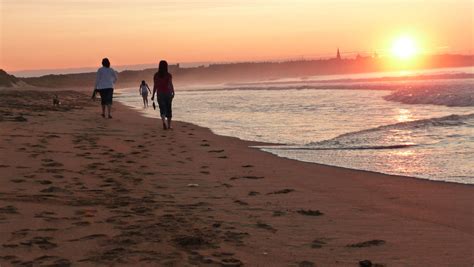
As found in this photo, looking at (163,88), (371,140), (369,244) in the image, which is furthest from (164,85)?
(369,244)

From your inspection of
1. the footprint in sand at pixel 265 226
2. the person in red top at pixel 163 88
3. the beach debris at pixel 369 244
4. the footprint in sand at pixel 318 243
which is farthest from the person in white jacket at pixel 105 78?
the beach debris at pixel 369 244

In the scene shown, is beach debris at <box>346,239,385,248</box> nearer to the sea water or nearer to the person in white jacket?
the sea water

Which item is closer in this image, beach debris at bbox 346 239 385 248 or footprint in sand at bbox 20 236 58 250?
footprint in sand at bbox 20 236 58 250

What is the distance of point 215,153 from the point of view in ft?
30.7

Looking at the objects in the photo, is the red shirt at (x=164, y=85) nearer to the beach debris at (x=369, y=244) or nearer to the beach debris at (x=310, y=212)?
Result: the beach debris at (x=310, y=212)

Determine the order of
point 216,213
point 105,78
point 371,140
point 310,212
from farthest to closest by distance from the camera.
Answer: point 105,78, point 371,140, point 310,212, point 216,213

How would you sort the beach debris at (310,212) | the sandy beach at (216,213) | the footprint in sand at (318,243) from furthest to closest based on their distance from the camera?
1. the beach debris at (310,212)
2. the footprint in sand at (318,243)
3. the sandy beach at (216,213)

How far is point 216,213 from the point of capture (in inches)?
195

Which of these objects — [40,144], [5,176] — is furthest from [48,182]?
[40,144]

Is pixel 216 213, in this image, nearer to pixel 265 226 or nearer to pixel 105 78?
pixel 265 226

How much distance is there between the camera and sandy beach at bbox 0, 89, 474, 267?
3777 mm

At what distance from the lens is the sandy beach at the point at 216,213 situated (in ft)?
12.4

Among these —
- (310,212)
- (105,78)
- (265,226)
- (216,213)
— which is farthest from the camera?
(105,78)

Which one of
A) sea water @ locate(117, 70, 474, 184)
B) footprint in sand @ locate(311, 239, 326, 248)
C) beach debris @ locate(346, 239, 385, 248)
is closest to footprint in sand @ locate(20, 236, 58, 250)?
footprint in sand @ locate(311, 239, 326, 248)
